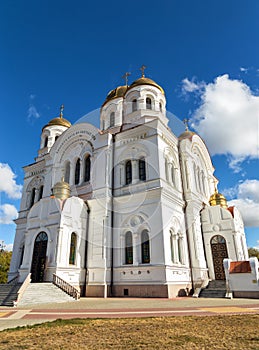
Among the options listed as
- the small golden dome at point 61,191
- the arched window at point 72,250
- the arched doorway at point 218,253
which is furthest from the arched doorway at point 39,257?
the arched doorway at point 218,253

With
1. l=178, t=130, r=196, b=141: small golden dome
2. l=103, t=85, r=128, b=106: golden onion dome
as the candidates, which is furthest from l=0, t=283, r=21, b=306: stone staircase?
l=103, t=85, r=128, b=106: golden onion dome

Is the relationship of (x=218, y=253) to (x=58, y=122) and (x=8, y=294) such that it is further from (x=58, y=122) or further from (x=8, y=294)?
(x=58, y=122)

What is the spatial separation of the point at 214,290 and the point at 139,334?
10.9 m

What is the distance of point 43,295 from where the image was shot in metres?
11.6

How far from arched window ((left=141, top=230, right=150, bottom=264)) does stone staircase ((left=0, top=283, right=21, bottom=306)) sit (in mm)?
6466

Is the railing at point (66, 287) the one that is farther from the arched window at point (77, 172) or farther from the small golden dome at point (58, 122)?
the small golden dome at point (58, 122)

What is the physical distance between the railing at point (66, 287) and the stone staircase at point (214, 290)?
6.74m

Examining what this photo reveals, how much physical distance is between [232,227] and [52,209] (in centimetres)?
1184

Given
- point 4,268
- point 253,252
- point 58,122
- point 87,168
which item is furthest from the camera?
point 253,252

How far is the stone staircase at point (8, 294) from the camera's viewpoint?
10.6 m

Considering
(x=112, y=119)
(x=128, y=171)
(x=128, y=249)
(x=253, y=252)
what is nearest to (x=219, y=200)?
(x=128, y=171)

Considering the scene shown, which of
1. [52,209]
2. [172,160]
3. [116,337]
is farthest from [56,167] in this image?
[116,337]

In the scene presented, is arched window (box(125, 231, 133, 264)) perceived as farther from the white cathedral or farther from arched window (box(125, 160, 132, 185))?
arched window (box(125, 160, 132, 185))

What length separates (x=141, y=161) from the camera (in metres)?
17.2
